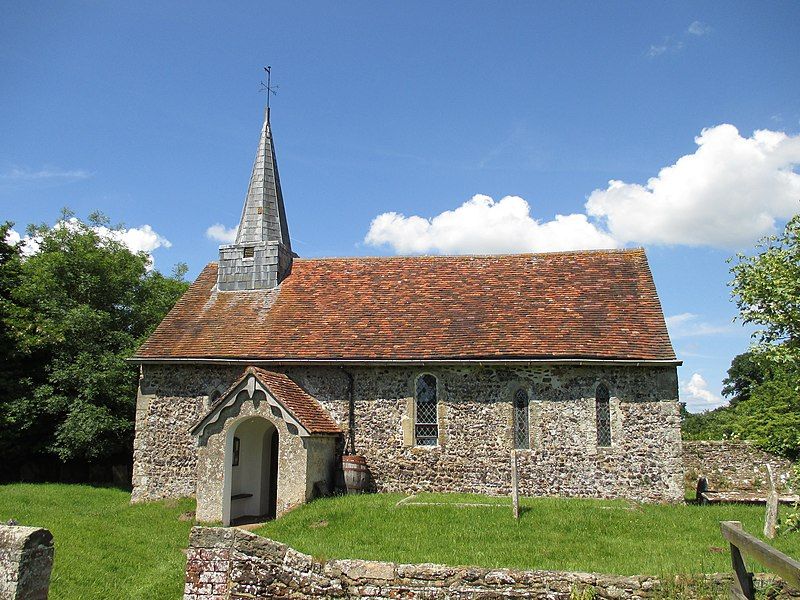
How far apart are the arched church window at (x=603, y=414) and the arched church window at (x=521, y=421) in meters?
1.90

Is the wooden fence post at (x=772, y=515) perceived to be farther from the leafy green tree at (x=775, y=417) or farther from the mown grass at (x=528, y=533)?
the leafy green tree at (x=775, y=417)

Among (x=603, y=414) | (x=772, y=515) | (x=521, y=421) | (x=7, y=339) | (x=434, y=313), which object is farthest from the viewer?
(x=7, y=339)

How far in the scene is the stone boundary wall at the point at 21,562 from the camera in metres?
6.40

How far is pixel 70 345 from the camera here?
26.8 m

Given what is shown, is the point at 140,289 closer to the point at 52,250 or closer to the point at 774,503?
the point at 52,250

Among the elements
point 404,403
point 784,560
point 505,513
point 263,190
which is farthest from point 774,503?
point 263,190

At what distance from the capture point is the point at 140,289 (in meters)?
30.6

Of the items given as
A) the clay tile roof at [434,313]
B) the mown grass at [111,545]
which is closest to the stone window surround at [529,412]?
the clay tile roof at [434,313]

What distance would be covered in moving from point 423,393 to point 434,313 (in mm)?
2852

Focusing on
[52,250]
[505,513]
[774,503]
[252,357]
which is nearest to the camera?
[774,503]

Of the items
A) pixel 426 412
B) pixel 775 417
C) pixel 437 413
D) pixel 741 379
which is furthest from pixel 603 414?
pixel 741 379

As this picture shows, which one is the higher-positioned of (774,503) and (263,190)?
(263,190)

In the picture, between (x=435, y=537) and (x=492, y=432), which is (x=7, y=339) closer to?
(x=492, y=432)

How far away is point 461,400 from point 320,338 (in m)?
4.73
